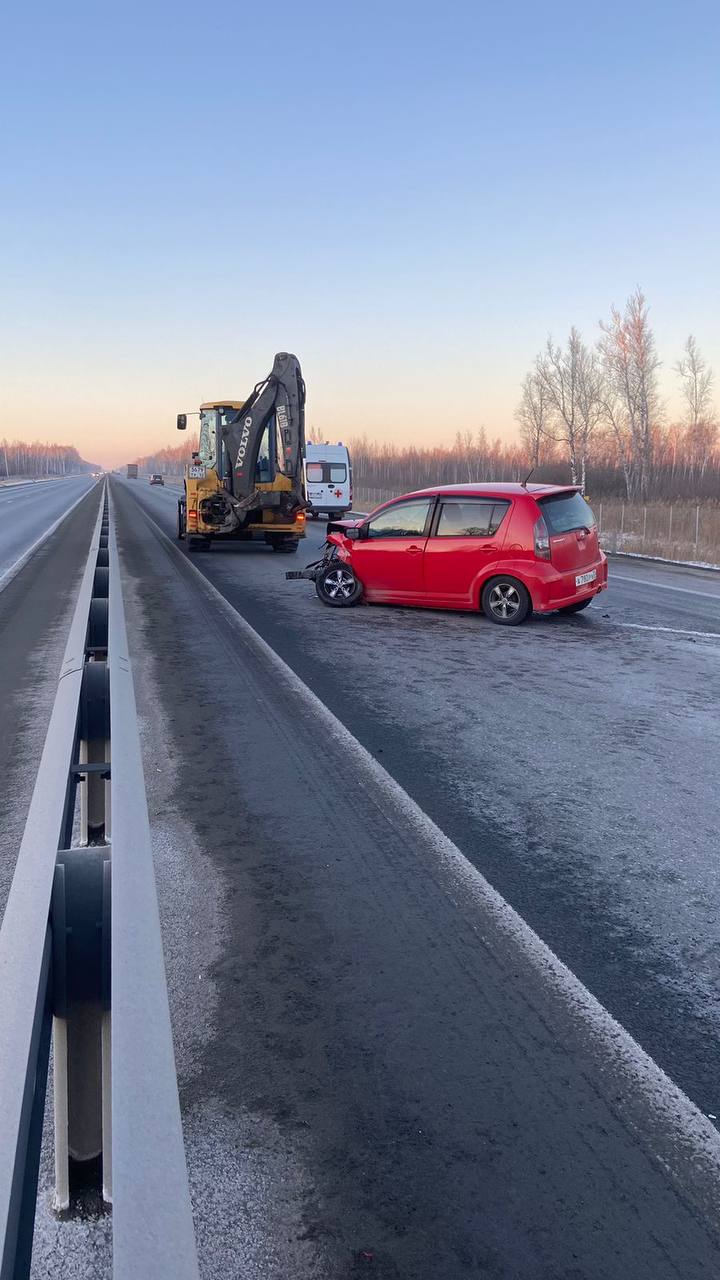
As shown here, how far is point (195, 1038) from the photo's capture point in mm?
3045

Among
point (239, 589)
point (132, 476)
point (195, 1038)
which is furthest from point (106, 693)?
point (132, 476)

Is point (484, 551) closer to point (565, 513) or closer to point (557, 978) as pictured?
point (565, 513)

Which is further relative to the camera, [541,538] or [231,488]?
[231,488]

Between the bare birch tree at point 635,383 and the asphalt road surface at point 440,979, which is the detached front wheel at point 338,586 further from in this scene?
the bare birch tree at point 635,383

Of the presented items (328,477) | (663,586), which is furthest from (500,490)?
(328,477)

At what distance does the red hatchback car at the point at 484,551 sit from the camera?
11.3m

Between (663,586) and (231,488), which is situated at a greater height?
(231,488)

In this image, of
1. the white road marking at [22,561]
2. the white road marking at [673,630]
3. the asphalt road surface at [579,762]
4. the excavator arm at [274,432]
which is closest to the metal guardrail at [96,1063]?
the asphalt road surface at [579,762]

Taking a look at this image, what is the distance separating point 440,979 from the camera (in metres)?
3.40

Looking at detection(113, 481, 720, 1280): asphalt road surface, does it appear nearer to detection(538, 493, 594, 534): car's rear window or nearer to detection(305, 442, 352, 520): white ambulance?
detection(538, 493, 594, 534): car's rear window

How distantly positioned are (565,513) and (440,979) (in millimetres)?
8921

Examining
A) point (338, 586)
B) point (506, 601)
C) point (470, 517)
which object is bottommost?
point (506, 601)

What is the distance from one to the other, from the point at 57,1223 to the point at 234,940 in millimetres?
1501

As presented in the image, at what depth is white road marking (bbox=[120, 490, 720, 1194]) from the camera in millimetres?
2615
